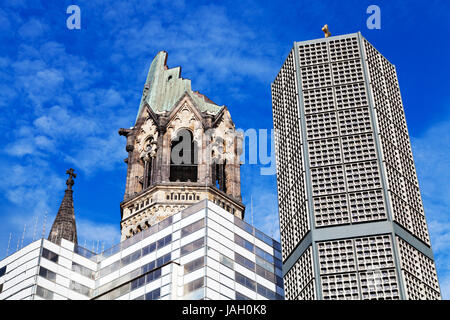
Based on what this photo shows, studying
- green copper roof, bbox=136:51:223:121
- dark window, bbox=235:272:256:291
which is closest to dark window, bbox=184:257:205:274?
dark window, bbox=235:272:256:291

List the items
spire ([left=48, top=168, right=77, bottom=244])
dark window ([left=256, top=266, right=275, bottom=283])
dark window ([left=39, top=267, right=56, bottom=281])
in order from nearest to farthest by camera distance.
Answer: dark window ([left=256, top=266, right=275, bottom=283]) < dark window ([left=39, top=267, right=56, bottom=281]) < spire ([left=48, top=168, right=77, bottom=244])

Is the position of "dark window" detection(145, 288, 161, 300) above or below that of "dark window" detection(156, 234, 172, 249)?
below

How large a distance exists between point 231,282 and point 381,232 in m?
13.6

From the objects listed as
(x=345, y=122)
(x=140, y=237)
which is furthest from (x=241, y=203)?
(x=345, y=122)

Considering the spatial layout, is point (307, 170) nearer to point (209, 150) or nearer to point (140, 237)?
point (140, 237)

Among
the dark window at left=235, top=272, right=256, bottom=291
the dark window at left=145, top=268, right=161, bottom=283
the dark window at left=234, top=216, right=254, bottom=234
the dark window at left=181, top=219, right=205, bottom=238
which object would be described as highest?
the dark window at left=234, top=216, right=254, bottom=234

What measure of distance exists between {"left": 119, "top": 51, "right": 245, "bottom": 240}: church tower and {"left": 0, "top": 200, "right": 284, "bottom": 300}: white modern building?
1506 centimetres

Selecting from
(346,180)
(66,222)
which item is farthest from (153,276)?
(66,222)

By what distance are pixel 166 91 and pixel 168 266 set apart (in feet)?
143

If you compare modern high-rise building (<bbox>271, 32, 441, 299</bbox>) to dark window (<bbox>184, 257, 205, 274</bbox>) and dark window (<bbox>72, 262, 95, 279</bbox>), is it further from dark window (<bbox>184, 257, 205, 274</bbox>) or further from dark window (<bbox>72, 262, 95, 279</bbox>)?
dark window (<bbox>72, 262, 95, 279</bbox>)

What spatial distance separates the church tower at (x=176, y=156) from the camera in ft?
315

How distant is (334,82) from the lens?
74938mm

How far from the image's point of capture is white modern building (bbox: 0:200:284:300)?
6919 centimetres

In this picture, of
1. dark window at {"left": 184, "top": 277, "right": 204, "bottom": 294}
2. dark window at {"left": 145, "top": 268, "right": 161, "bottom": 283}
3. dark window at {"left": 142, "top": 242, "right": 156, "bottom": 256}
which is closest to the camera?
dark window at {"left": 184, "top": 277, "right": 204, "bottom": 294}
